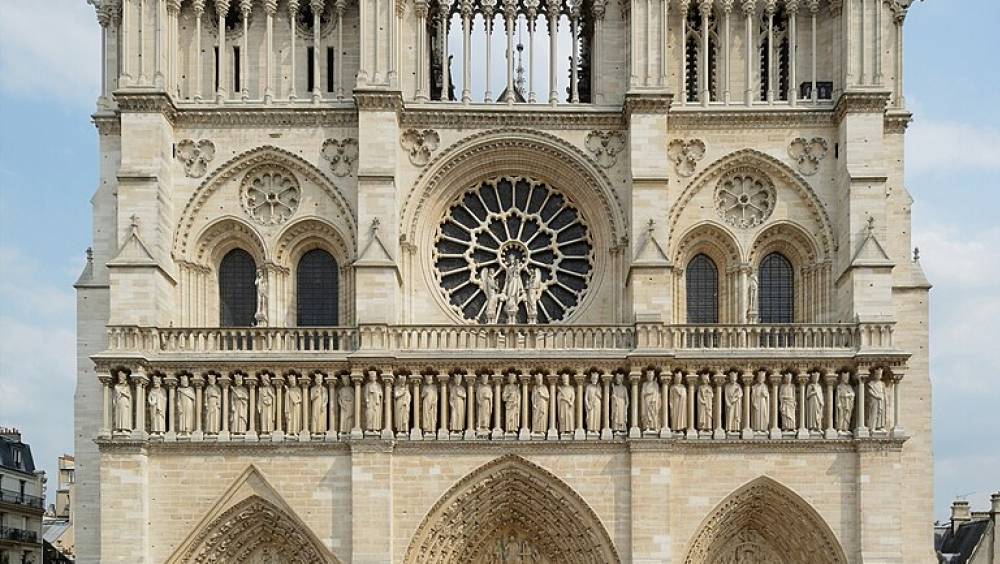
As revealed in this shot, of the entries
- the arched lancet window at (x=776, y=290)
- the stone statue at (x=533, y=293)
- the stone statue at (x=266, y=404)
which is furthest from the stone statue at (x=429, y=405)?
the arched lancet window at (x=776, y=290)

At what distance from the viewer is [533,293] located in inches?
978

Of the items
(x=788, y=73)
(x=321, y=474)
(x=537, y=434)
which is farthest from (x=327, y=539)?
(x=788, y=73)

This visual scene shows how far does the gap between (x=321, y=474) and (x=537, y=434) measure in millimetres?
3683

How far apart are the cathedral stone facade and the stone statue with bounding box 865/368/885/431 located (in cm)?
5

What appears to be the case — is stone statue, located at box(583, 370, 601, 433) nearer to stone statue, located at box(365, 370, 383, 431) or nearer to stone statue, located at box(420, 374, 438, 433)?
stone statue, located at box(420, 374, 438, 433)

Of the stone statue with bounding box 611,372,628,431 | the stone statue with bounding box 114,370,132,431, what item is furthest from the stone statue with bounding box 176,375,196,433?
the stone statue with bounding box 611,372,628,431

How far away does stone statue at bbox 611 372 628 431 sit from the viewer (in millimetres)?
23469

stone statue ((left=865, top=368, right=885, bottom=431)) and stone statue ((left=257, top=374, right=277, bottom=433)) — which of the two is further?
stone statue ((left=257, top=374, right=277, bottom=433))

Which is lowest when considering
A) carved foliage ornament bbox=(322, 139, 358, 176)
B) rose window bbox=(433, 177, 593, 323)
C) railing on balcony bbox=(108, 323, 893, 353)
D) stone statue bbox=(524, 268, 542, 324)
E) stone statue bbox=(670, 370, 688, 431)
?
stone statue bbox=(670, 370, 688, 431)

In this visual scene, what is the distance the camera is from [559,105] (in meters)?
25.0

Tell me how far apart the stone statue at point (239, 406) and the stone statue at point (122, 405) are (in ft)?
5.51

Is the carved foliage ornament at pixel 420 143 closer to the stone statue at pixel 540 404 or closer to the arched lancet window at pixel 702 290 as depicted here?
the stone statue at pixel 540 404

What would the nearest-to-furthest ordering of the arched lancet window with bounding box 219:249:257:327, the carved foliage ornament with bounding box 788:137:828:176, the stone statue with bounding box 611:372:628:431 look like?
the stone statue with bounding box 611:372:628:431, the carved foliage ornament with bounding box 788:137:828:176, the arched lancet window with bounding box 219:249:257:327

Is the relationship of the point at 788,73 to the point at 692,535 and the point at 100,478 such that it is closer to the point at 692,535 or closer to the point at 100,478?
the point at 692,535
